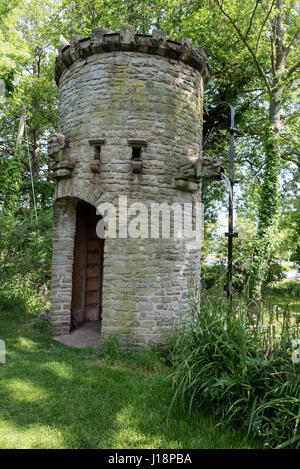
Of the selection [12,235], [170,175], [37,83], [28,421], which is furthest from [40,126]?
[28,421]

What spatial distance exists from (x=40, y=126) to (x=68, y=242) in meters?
13.5

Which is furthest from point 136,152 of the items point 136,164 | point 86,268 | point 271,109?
point 271,109

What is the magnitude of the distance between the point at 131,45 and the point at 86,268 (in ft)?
15.4

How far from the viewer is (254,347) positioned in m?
3.39

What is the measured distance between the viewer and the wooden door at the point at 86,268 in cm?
683

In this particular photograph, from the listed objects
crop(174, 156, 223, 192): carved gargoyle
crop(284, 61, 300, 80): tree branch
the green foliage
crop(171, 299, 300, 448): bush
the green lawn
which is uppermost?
→ crop(284, 61, 300, 80): tree branch

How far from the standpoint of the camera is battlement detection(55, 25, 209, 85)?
5.30m

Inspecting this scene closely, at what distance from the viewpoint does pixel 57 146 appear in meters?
5.63

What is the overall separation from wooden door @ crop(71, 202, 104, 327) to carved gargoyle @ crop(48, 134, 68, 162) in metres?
1.34

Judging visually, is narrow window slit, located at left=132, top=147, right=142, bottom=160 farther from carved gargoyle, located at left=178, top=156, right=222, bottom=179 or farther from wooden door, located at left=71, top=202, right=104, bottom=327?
wooden door, located at left=71, top=202, right=104, bottom=327

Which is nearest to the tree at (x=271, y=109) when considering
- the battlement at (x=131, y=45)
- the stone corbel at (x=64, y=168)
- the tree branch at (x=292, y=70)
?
the tree branch at (x=292, y=70)

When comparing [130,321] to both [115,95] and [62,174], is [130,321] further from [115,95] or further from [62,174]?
[115,95]

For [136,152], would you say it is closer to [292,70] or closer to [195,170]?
[195,170]

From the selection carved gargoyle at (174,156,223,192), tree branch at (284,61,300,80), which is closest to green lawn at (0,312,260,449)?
carved gargoyle at (174,156,223,192)
